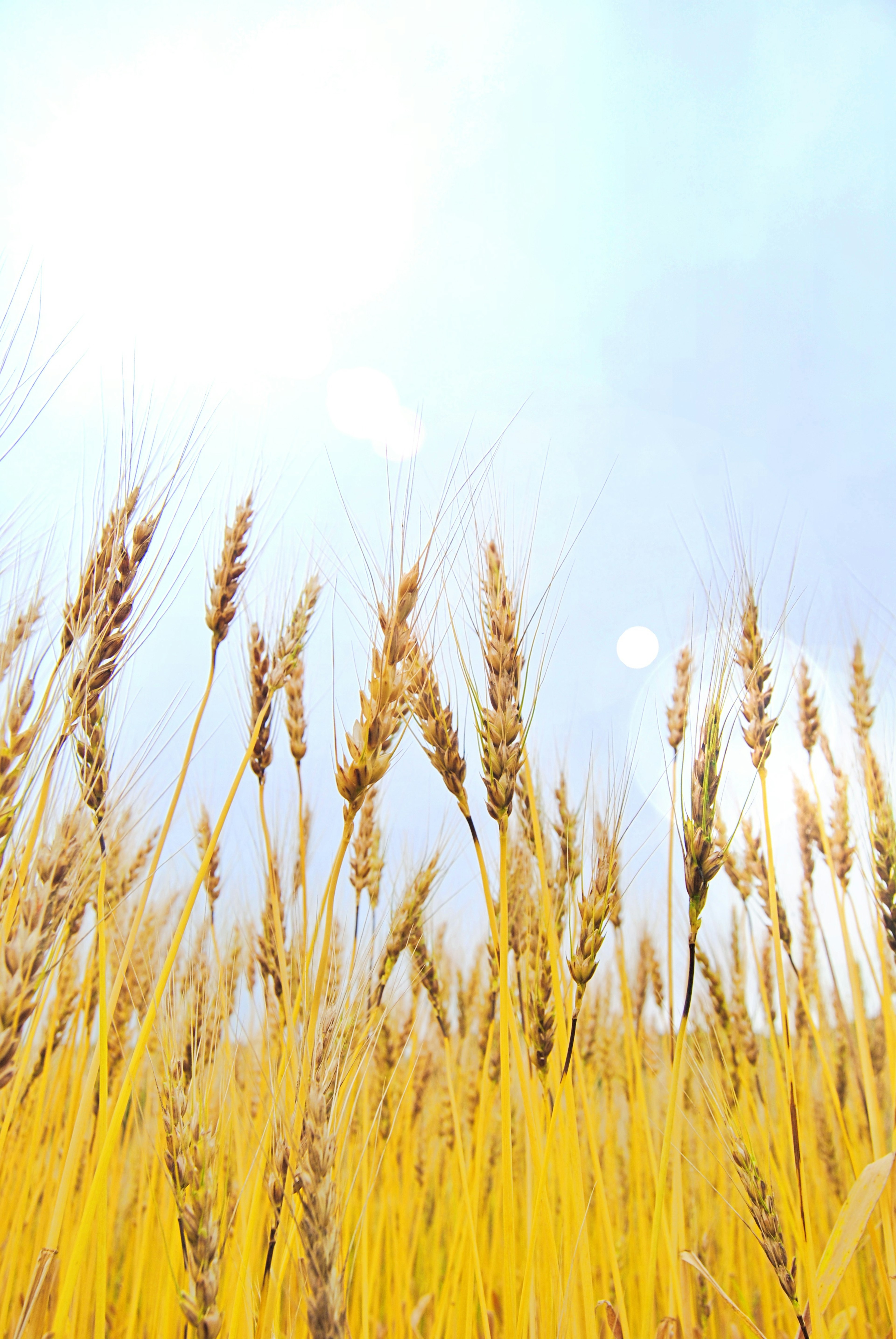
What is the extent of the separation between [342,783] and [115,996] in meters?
0.49

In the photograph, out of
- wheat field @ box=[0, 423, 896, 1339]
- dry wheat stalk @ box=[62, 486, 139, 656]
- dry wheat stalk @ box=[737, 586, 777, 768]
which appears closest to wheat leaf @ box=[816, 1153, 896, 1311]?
wheat field @ box=[0, 423, 896, 1339]

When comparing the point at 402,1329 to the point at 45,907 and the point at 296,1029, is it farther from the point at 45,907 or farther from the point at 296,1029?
the point at 45,907

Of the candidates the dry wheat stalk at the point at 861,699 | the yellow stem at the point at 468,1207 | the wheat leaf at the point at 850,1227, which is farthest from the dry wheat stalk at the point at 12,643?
the dry wheat stalk at the point at 861,699

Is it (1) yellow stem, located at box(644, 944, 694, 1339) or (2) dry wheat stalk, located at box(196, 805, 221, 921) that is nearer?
(1) yellow stem, located at box(644, 944, 694, 1339)

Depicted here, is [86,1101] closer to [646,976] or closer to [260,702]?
[260,702]

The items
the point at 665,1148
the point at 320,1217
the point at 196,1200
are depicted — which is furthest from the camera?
the point at 665,1148

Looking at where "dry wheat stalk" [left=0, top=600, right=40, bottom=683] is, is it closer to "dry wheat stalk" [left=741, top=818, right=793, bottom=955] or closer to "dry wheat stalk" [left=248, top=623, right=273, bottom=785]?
"dry wheat stalk" [left=248, top=623, right=273, bottom=785]

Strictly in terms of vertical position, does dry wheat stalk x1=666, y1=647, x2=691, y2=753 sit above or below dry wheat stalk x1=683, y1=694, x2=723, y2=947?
above

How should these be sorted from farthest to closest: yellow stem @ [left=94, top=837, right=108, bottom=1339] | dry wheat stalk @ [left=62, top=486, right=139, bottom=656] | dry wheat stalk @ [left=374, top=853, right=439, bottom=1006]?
1. dry wheat stalk @ [left=374, top=853, right=439, bottom=1006]
2. dry wheat stalk @ [left=62, top=486, right=139, bottom=656]
3. yellow stem @ [left=94, top=837, right=108, bottom=1339]

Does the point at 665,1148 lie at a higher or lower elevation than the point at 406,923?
lower

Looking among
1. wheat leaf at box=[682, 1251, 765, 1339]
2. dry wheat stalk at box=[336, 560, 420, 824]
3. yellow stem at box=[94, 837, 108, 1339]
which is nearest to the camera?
yellow stem at box=[94, 837, 108, 1339]

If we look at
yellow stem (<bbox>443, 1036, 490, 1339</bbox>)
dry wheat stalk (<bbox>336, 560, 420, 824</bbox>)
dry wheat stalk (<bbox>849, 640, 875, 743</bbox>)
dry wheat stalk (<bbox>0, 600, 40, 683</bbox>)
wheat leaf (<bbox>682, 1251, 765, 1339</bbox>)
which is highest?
dry wheat stalk (<bbox>849, 640, 875, 743</bbox>)

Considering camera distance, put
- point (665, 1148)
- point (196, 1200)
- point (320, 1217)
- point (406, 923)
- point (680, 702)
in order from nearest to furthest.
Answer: point (320, 1217) → point (196, 1200) → point (665, 1148) → point (406, 923) → point (680, 702)

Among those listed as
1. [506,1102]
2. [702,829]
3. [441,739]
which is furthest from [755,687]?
[506,1102]
